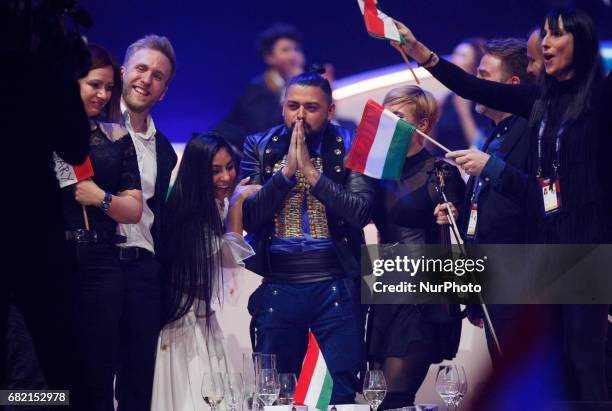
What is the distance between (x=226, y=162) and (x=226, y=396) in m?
1.54

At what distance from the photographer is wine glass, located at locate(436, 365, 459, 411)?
11.0 feet

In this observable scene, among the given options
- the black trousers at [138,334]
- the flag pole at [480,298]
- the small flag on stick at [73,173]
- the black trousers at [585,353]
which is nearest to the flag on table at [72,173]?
the small flag on stick at [73,173]

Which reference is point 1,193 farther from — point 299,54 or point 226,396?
point 299,54

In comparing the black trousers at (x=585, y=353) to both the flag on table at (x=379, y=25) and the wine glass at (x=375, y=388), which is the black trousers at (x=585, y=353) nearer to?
the wine glass at (x=375, y=388)

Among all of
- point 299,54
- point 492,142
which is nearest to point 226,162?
point 299,54

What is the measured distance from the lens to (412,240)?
436cm

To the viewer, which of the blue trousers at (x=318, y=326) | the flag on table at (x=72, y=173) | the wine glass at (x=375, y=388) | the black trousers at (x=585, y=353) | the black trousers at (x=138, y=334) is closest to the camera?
the wine glass at (x=375, y=388)

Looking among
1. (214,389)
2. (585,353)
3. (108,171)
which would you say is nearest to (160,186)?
(108,171)

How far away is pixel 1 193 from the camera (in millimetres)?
2668

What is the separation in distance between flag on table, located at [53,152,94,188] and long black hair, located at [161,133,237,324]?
0.65m

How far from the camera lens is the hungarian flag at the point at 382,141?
4266 mm

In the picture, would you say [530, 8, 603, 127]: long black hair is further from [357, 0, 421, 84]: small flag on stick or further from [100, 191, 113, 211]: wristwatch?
[100, 191, 113, 211]: wristwatch

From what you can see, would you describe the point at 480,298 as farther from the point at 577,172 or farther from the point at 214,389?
the point at 214,389

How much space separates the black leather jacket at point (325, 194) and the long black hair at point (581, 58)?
37.8 inches
